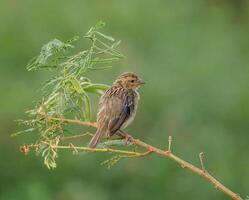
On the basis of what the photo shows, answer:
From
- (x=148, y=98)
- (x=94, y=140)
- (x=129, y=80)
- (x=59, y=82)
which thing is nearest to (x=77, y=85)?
(x=59, y=82)

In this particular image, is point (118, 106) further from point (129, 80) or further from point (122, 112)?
point (129, 80)

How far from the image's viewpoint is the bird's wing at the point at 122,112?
653 cm

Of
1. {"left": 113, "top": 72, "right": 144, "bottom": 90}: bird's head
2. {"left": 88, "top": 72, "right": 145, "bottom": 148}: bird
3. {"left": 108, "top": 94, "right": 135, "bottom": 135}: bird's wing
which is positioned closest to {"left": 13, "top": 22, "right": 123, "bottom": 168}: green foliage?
{"left": 88, "top": 72, "right": 145, "bottom": 148}: bird

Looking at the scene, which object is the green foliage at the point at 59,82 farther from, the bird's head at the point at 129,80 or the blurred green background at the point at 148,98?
the blurred green background at the point at 148,98

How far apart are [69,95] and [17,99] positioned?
6.68 meters

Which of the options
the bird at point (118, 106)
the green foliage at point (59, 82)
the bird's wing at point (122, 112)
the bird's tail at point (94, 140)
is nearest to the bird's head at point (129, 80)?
the bird at point (118, 106)

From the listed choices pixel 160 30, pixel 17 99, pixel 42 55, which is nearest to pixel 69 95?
pixel 42 55

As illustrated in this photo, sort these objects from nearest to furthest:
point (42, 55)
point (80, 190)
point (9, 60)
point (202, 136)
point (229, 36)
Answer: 1. point (42, 55)
2. point (80, 190)
3. point (202, 136)
4. point (9, 60)
5. point (229, 36)

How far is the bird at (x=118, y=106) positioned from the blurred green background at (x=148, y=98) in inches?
132

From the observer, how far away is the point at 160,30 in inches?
521

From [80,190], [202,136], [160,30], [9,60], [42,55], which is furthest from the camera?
[160,30]

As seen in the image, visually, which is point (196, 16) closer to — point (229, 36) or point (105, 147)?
point (229, 36)

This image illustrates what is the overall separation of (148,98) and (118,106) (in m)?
4.70

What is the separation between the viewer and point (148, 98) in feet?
37.9
